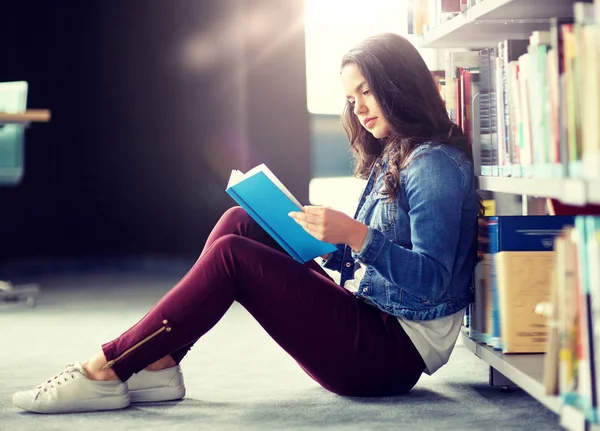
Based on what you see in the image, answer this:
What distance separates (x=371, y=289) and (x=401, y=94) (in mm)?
418

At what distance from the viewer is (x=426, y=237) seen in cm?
172

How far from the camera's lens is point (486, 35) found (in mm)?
2137

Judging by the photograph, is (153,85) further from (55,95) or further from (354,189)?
(354,189)

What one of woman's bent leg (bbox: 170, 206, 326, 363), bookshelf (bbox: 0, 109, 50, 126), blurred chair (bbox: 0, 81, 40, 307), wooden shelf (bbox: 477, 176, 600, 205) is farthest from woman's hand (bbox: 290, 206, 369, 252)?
bookshelf (bbox: 0, 109, 50, 126)

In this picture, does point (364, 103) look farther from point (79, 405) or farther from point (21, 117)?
point (21, 117)

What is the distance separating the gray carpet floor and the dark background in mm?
2637

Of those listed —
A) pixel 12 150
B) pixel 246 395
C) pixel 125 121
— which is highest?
pixel 125 121

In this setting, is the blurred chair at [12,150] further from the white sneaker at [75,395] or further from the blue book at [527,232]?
the blue book at [527,232]

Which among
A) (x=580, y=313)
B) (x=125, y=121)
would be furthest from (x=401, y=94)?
(x=125, y=121)

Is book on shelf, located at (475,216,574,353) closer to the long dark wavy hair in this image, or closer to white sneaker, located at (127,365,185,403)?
the long dark wavy hair

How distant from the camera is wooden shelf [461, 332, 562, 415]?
143 cm

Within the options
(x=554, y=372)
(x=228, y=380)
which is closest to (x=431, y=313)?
(x=554, y=372)

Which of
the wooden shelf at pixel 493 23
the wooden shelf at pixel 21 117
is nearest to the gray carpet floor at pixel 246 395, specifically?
the wooden shelf at pixel 493 23

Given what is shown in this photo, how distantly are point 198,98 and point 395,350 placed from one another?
4.31m
